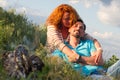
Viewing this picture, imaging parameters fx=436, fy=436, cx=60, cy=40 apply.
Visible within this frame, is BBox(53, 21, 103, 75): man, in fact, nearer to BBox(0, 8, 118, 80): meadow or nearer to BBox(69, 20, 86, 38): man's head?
BBox(69, 20, 86, 38): man's head

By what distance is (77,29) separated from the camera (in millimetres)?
8578

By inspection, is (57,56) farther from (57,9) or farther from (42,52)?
(57,9)

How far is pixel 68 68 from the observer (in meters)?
7.93

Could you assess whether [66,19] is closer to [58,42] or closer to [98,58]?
[58,42]

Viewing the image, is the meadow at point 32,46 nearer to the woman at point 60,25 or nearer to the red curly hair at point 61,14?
the woman at point 60,25

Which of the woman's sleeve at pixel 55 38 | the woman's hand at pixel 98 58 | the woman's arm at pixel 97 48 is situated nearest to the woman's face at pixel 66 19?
the woman's sleeve at pixel 55 38

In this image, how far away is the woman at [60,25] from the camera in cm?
880

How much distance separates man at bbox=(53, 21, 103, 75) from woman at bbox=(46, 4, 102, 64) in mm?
134

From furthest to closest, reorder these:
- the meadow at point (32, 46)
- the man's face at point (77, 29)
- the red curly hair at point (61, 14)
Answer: the red curly hair at point (61, 14) < the man's face at point (77, 29) < the meadow at point (32, 46)

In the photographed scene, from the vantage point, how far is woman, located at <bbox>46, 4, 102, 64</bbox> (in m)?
8.80

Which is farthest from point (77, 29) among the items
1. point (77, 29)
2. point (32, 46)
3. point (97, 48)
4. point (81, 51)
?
point (32, 46)

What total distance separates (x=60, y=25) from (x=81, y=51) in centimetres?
91

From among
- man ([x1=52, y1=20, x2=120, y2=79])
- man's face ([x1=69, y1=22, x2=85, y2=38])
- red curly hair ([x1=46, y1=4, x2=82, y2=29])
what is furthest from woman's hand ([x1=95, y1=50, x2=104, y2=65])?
red curly hair ([x1=46, y1=4, x2=82, y2=29])

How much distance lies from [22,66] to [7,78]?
19.7 inches
